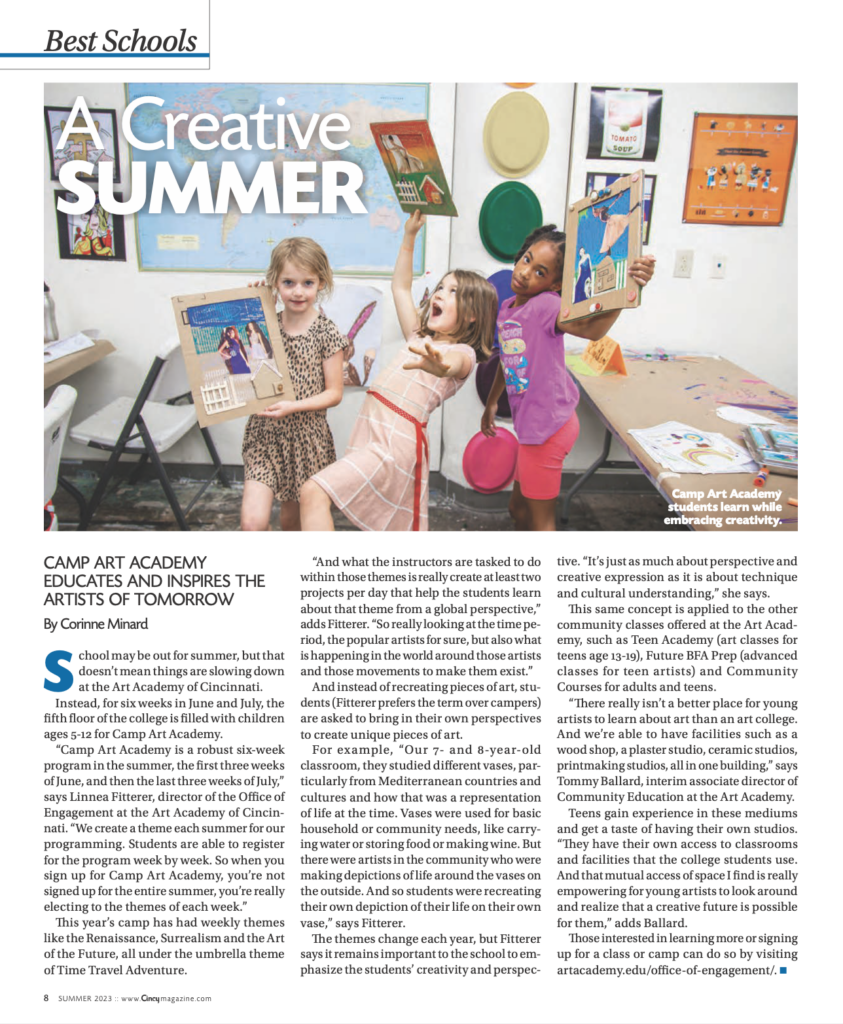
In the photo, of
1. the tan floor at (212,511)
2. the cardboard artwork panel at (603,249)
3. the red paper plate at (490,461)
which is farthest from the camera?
the red paper plate at (490,461)

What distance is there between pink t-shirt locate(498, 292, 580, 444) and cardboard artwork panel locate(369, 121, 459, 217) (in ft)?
0.84

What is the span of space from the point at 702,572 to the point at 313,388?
0.81 m

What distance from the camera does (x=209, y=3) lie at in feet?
3.80

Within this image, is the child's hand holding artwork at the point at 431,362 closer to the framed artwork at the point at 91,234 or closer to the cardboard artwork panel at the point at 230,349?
the cardboard artwork panel at the point at 230,349

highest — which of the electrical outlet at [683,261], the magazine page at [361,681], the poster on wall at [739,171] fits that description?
the poster on wall at [739,171]

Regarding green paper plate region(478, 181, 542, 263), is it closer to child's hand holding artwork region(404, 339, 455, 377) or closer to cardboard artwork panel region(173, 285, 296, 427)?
child's hand holding artwork region(404, 339, 455, 377)

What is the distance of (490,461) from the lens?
1.78 meters

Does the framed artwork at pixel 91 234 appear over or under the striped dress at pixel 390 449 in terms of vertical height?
over

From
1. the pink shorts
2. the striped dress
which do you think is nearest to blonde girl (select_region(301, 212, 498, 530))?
the striped dress

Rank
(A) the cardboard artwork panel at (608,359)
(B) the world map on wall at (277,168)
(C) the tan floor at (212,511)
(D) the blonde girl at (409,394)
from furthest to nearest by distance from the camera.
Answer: (A) the cardboard artwork panel at (608,359) → (C) the tan floor at (212,511) → (D) the blonde girl at (409,394) → (B) the world map on wall at (277,168)

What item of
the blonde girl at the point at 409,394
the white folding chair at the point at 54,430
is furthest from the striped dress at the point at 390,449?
the white folding chair at the point at 54,430

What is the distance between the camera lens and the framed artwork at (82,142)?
124cm

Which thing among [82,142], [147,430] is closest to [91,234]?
[82,142]

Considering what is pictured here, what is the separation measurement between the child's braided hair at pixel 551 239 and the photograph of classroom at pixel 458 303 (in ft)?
0.12
